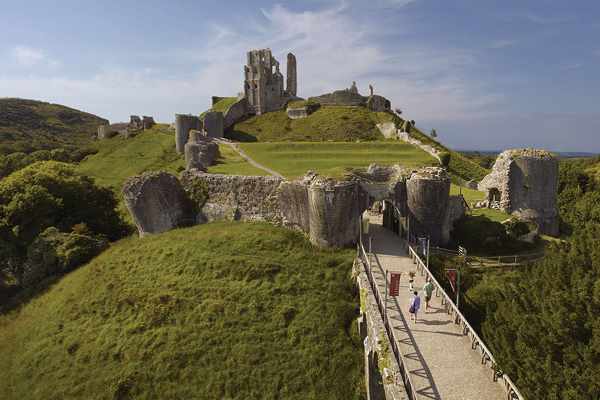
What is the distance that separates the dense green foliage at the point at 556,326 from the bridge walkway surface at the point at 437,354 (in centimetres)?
94

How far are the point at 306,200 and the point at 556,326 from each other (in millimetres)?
13941

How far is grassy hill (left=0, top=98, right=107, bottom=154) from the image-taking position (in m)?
104

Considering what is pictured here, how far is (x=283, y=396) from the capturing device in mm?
13844

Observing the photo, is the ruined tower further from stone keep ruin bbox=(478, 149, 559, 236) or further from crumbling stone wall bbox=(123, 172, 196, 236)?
stone keep ruin bbox=(478, 149, 559, 236)

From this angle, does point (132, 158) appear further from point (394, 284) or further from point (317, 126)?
point (394, 284)

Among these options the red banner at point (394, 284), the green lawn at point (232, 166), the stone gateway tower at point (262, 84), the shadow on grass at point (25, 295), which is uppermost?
the stone gateway tower at point (262, 84)

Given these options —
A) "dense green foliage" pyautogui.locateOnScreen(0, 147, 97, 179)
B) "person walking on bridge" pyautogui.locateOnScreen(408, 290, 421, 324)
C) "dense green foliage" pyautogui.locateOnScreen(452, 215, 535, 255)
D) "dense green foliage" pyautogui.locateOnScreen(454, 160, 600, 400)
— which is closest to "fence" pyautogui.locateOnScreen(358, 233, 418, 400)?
"person walking on bridge" pyautogui.locateOnScreen(408, 290, 421, 324)

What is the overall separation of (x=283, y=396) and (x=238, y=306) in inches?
178

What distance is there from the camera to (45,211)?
26969 mm

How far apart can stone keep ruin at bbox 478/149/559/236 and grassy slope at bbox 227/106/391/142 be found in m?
26.8

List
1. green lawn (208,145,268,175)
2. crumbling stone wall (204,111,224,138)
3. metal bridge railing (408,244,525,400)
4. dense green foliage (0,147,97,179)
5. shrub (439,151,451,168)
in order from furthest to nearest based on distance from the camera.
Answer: crumbling stone wall (204,111,224,138) < dense green foliage (0,147,97,179) < shrub (439,151,451,168) < green lawn (208,145,268,175) < metal bridge railing (408,244,525,400)

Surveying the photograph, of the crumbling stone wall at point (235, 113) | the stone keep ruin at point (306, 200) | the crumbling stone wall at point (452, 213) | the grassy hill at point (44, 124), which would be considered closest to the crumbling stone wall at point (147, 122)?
the crumbling stone wall at point (235, 113)

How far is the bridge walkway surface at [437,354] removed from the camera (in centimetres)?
973

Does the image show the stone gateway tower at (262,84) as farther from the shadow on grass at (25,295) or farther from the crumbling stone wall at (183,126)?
the shadow on grass at (25,295)
